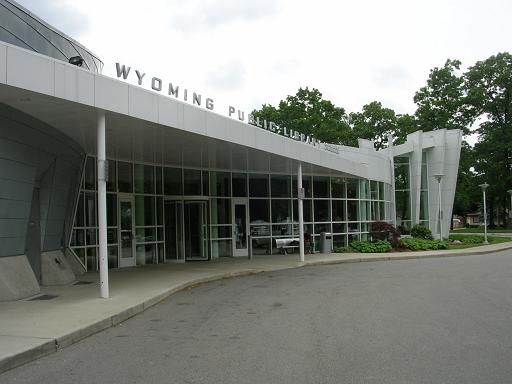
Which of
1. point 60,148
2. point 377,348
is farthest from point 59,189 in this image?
point 377,348

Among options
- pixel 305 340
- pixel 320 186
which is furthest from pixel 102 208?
pixel 320 186

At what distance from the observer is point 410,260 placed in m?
21.0

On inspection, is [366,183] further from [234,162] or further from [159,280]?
[159,280]

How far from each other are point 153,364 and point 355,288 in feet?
24.5

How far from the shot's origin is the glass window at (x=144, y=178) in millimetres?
18523

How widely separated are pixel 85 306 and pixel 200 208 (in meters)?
11.2

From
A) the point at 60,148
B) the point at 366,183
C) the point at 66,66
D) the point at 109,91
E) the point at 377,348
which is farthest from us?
the point at 366,183

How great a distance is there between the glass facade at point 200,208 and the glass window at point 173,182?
0.02 meters

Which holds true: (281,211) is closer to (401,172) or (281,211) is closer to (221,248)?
(221,248)

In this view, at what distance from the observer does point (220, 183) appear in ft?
71.1

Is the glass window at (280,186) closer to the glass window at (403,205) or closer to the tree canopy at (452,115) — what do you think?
the glass window at (403,205)

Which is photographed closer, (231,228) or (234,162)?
(234,162)

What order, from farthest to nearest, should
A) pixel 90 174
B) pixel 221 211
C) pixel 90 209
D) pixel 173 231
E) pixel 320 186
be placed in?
pixel 320 186 < pixel 221 211 < pixel 173 231 < pixel 90 174 < pixel 90 209

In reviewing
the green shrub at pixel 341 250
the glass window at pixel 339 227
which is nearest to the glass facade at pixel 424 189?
the glass window at pixel 339 227
